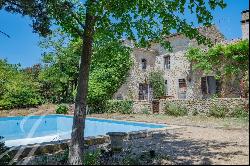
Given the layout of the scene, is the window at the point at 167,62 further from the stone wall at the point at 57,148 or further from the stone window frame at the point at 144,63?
the stone wall at the point at 57,148

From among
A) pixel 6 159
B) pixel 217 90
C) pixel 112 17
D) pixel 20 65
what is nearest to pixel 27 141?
pixel 6 159

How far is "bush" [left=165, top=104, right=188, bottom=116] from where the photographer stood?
77.7ft

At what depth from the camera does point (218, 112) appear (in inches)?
843

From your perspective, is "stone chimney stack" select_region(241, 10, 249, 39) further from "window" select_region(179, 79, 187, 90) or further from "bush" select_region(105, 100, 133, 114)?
"window" select_region(179, 79, 187, 90)

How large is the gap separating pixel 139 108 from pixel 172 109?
3850mm

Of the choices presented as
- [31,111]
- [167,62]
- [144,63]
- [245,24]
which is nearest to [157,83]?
[167,62]

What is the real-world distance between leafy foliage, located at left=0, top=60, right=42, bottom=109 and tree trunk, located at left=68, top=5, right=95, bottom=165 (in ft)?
80.5

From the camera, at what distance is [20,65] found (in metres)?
39.3

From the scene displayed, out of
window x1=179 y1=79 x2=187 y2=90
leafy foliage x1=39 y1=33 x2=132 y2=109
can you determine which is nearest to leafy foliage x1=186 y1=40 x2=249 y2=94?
window x1=179 y1=79 x2=187 y2=90

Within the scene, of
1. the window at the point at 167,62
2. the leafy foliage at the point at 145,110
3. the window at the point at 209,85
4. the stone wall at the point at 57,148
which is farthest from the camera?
the window at the point at 167,62

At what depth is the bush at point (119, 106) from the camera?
2727 centimetres

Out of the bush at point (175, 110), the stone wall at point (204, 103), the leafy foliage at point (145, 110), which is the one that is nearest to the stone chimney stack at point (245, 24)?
the stone wall at point (204, 103)

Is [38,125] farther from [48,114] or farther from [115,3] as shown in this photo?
[115,3]

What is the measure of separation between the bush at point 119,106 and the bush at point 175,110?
3.72 m
